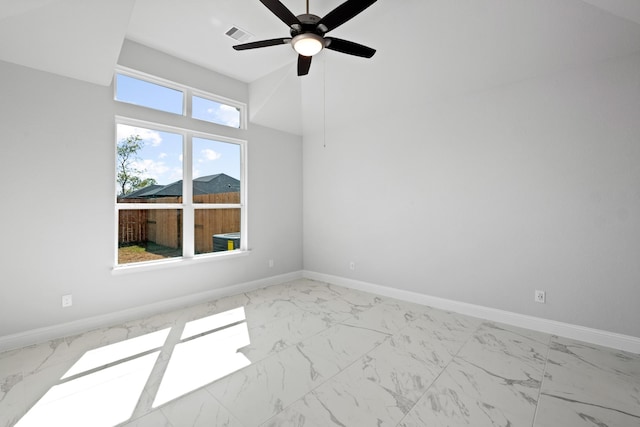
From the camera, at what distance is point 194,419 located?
1.79 metres

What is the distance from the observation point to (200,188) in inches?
160

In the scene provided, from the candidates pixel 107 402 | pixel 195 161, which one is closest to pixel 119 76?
pixel 195 161

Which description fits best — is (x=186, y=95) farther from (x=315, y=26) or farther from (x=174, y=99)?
(x=315, y=26)

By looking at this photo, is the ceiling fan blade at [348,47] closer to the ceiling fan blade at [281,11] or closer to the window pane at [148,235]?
the ceiling fan blade at [281,11]

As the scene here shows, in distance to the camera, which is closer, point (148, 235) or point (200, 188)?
point (148, 235)

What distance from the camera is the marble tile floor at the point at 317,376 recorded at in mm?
1827

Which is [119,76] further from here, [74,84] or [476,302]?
[476,302]

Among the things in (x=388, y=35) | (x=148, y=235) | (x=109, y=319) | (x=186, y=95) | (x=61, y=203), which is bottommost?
(x=109, y=319)

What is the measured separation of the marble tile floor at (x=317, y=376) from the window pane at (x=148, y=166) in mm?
1493

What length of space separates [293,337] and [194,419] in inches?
48.7

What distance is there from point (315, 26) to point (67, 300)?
3.49m

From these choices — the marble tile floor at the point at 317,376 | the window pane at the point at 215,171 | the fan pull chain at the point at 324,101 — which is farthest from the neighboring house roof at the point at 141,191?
the fan pull chain at the point at 324,101

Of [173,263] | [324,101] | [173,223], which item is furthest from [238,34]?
[173,263]

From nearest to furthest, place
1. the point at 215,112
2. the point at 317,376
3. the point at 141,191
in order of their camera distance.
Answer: the point at 317,376 → the point at 141,191 → the point at 215,112
